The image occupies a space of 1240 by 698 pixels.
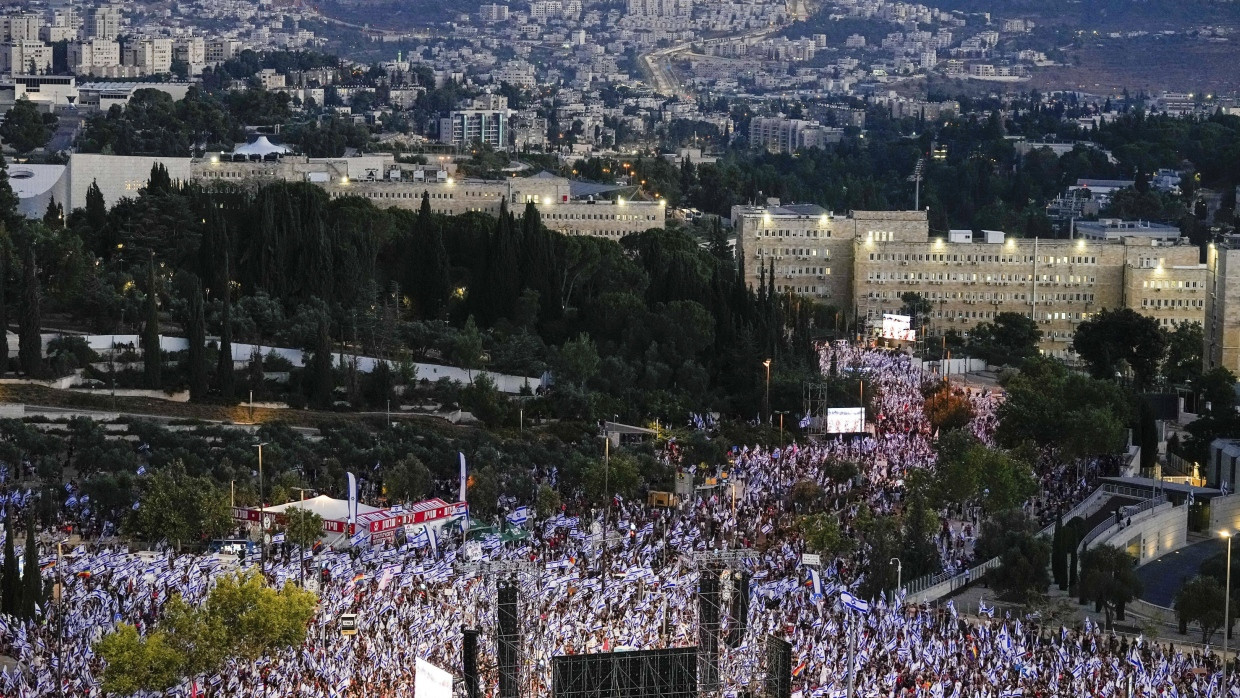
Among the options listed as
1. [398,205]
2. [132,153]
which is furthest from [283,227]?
[132,153]

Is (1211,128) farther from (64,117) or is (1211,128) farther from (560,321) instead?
(560,321)

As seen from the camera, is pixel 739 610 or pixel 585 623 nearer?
pixel 739 610

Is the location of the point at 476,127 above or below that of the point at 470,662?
above

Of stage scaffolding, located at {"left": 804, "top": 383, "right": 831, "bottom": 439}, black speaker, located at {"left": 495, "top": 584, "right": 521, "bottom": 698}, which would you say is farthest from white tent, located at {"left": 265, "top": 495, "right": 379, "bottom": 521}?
stage scaffolding, located at {"left": 804, "top": 383, "right": 831, "bottom": 439}

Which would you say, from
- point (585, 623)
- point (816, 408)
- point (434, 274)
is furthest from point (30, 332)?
point (585, 623)

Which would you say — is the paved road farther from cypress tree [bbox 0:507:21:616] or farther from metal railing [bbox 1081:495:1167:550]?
cypress tree [bbox 0:507:21:616]

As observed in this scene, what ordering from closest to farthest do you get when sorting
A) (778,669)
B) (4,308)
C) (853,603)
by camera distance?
(778,669), (853,603), (4,308)

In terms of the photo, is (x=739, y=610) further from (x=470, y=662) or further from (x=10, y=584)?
(x=10, y=584)
